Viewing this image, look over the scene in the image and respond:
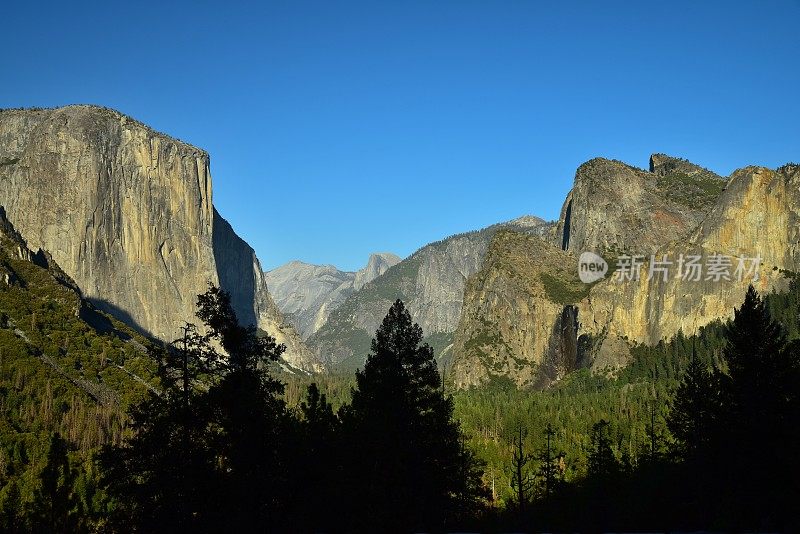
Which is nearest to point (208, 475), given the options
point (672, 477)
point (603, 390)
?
point (672, 477)

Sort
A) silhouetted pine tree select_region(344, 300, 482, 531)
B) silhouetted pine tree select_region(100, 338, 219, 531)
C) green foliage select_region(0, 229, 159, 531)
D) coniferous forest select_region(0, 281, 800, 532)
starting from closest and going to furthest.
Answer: silhouetted pine tree select_region(100, 338, 219, 531) → coniferous forest select_region(0, 281, 800, 532) → silhouetted pine tree select_region(344, 300, 482, 531) → green foliage select_region(0, 229, 159, 531)

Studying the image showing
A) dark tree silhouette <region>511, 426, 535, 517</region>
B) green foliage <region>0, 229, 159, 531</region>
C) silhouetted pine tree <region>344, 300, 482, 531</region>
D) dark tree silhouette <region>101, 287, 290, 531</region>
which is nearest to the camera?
dark tree silhouette <region>101, 287, 290, 531</region>

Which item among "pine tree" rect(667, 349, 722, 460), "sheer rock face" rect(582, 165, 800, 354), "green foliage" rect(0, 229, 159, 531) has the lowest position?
"pine tree" rect(667, 349, 722, 460)

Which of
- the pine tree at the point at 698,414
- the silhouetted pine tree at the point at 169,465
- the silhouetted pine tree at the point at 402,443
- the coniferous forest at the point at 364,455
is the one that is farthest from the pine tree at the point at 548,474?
the silhouetted pine tree at the point at 169,465

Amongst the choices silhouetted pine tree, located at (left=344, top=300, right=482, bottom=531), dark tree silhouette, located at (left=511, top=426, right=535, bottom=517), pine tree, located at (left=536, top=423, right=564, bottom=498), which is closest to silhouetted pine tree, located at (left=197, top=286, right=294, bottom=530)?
silhouetted pine tree, located at (left=344, top=300, right=482, bottom=531)

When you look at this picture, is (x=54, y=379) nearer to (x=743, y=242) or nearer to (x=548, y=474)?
(x=548, y=474)

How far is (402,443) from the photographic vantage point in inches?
1289

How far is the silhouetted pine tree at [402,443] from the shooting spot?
31.7 meters

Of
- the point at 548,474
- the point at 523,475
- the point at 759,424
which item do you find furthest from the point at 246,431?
the point at 523,475

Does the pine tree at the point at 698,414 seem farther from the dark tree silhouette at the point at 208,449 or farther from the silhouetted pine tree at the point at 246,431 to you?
the dark tree silhouette at the point at 208,449

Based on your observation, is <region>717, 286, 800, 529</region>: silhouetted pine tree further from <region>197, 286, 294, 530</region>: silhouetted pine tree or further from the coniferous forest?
<region>197, 286, 294, 530</region>: silhouetted pine tree

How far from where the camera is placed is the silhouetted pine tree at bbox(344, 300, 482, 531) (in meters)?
31.7

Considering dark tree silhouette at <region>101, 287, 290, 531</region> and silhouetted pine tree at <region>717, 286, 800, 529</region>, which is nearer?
dark tree silhouette at <region>101, 287, 290, 531</region>

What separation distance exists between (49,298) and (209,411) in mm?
139807
